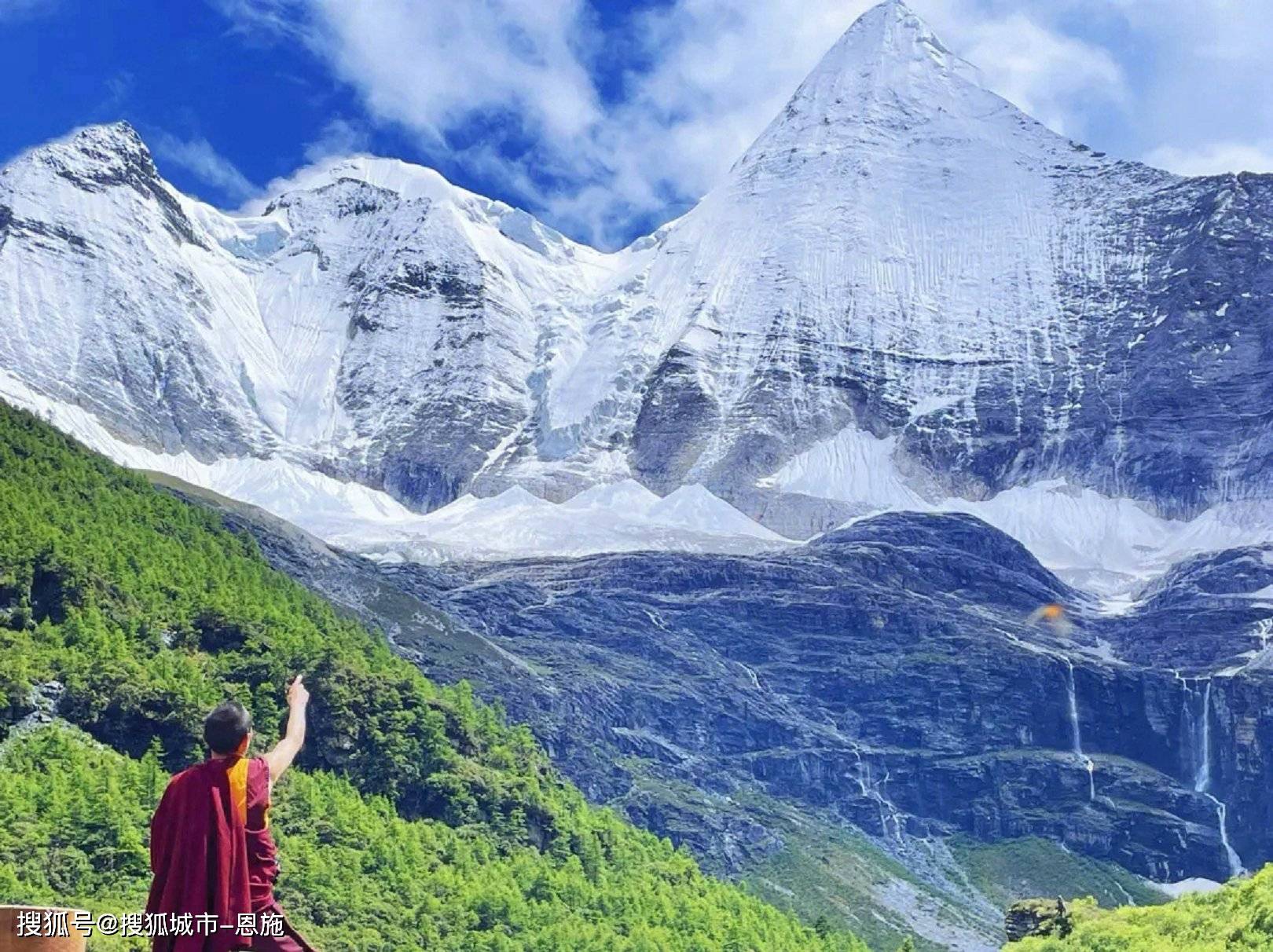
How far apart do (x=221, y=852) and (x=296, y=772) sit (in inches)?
4454

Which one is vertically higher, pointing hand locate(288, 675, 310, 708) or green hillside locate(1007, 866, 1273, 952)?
pointing hand locate(288, 675, 310, 708)

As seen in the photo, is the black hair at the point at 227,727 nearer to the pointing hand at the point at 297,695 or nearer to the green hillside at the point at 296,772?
the pointing hand at the point at 297,695

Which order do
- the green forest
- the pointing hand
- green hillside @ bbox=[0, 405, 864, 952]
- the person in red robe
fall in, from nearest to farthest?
1. the person in red robe
2. the pointing hand
3. the green forest
4. green hillside @ bbox=[0, 405, 864, 952]

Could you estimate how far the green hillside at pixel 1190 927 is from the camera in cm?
7606

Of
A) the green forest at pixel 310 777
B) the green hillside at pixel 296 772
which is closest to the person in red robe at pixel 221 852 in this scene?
the green forest at pixel 310 777

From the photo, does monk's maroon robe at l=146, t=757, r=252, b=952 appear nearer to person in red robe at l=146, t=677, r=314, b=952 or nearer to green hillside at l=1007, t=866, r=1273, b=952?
person in red robe at l=146, t=677, r=314, b=952

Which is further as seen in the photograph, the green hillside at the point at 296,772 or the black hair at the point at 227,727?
the green hillside at the point at 296,772

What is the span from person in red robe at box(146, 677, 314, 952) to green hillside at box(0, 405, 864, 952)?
76.8m

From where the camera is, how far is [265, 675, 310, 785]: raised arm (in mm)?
18109

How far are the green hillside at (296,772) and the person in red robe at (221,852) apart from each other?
3022 inches

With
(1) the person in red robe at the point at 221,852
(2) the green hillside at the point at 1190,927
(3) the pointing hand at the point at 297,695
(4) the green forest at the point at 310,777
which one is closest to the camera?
(1) the person in red robe at the point at 221,852

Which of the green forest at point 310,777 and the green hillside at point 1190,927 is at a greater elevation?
the green forest at point 310,777

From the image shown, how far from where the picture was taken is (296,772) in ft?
421

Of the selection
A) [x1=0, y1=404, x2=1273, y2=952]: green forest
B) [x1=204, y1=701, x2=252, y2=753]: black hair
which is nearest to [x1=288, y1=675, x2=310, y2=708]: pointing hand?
[x1=204, y1=701, x2=252, y2=753]: black hair
